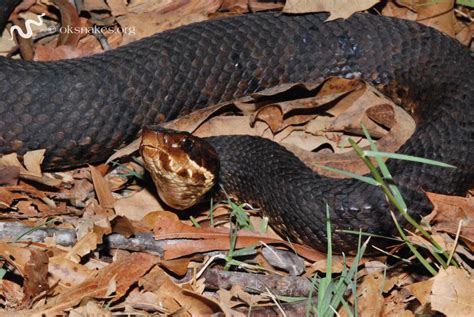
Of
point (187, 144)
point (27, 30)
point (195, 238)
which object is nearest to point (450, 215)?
point (195, 238)

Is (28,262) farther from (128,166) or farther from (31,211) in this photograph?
(128,166)

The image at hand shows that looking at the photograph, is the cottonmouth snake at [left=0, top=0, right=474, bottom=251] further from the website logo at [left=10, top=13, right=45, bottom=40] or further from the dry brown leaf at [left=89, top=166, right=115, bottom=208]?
the website logo at [left=10, top=13, right=45, bottom=40]

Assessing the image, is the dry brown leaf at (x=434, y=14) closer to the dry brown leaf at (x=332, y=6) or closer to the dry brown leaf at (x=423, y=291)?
the dry brown leaf at (x=332, y=6)

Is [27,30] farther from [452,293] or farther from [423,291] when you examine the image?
[452,293]

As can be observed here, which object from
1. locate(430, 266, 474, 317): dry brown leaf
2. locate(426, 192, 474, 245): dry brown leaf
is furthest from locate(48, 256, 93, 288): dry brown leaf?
locate(426, 192, 474, 245): dry brown leaf

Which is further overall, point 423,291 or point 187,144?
point 187,144

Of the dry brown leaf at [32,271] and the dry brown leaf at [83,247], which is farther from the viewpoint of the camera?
the dry brown leaf at [83,247]

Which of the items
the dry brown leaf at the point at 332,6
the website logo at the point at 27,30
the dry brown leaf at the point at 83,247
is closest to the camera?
the dry brown leaf at the point at 83,247

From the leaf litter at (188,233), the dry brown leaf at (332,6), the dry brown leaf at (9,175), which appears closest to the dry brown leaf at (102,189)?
the leaf litter at (188,233)
